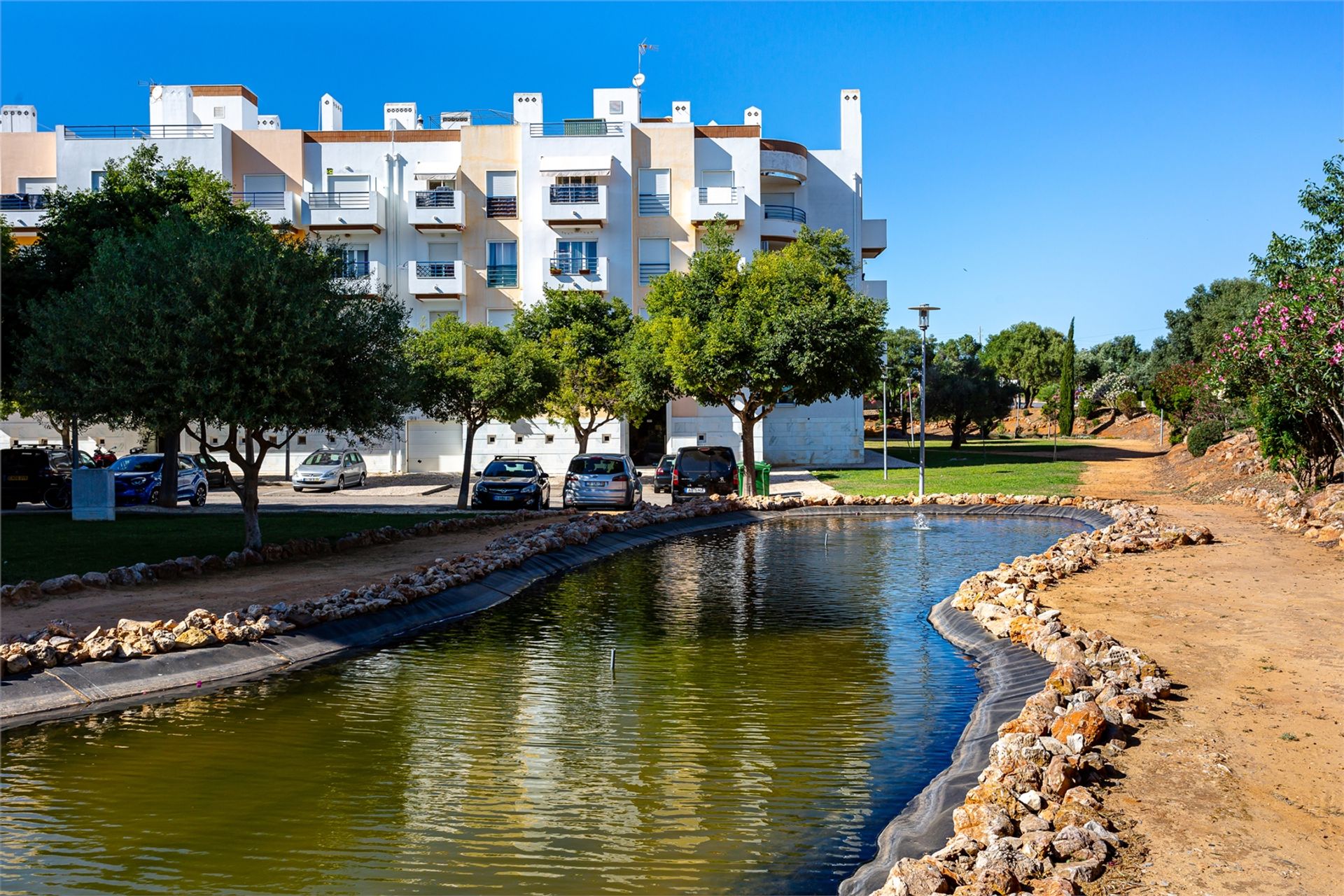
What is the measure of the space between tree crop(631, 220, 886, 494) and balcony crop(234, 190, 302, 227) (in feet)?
78.0

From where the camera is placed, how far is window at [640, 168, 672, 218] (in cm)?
5456

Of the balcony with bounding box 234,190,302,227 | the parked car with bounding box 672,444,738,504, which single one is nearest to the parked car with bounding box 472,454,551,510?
the parked car with bounding box 672,444,738,504

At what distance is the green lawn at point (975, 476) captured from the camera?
35.6 metres

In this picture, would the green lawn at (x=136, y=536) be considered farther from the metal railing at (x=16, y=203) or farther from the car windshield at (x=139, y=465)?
the metal railing at (x=16, y=203)

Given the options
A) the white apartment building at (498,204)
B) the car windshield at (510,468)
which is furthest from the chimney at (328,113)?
the car windshield at (510,468)

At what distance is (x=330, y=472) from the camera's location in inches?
1606

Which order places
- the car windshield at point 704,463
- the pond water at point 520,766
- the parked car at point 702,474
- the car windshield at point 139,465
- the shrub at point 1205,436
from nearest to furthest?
1. the pond water at point 520,766
2. the parked car at point 702,474
3. the car windshield at point 704,463
4. the car windshield at point 139,465
5. the shrub at point 1205,436

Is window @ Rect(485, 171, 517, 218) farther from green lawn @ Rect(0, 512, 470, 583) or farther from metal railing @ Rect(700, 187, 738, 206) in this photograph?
green lawn @ Rect(0, 512, 470, 583)

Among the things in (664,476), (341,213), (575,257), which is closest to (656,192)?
(575,257)

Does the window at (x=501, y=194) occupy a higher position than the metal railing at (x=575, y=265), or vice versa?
the window at (x=501, y=194)

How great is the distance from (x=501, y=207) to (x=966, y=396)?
3262cm

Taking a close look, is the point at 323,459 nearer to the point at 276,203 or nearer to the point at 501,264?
the point at 501,264

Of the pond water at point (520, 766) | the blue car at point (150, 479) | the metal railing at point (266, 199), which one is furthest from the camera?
the metal railing at point (266, 199)

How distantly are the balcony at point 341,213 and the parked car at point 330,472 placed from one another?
14.1 metres
